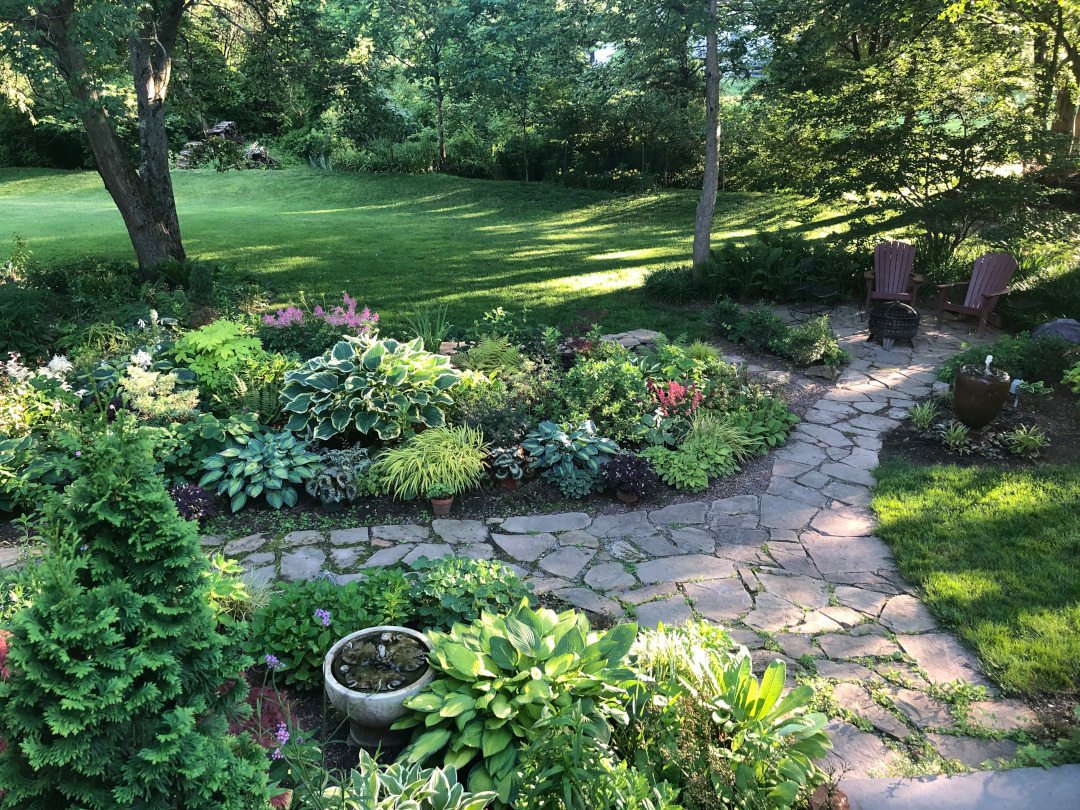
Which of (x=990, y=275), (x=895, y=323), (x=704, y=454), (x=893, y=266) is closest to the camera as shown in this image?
(x=704, y=454)

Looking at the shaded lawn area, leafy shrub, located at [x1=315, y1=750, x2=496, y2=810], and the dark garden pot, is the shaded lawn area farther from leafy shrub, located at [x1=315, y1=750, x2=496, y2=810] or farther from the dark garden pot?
leafy shrub, located at [x1=315, y1=750, x2=496, y2=810]

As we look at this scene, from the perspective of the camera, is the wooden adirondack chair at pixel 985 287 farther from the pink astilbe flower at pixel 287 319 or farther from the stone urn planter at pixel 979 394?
the pink astilbe flower at pixel 287 319

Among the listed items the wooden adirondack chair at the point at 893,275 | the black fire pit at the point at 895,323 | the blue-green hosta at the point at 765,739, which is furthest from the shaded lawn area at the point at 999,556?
the wooden adirondack chair at the point at 893,275

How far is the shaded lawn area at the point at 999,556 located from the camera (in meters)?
3.26

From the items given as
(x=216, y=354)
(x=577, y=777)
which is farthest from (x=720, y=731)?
(x=216, y=354)

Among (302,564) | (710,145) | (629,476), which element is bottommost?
(302,564)

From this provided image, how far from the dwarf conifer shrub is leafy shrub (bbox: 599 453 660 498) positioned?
324 centimetres

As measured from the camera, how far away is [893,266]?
349 inches

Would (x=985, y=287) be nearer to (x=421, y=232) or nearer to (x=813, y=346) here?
(x=813, y=346)

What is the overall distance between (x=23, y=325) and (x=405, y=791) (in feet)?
20.6

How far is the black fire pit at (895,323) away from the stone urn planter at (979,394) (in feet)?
7.76

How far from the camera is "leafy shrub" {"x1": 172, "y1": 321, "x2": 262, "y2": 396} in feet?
17.9

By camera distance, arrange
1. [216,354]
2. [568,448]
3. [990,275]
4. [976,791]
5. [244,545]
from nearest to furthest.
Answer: [976,791], [244,545], [568,448], [216,354], [990,275]

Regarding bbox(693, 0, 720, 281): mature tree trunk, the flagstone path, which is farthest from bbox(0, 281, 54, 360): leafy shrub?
bbox(693, 0, 720, 281): mature tree trunk
